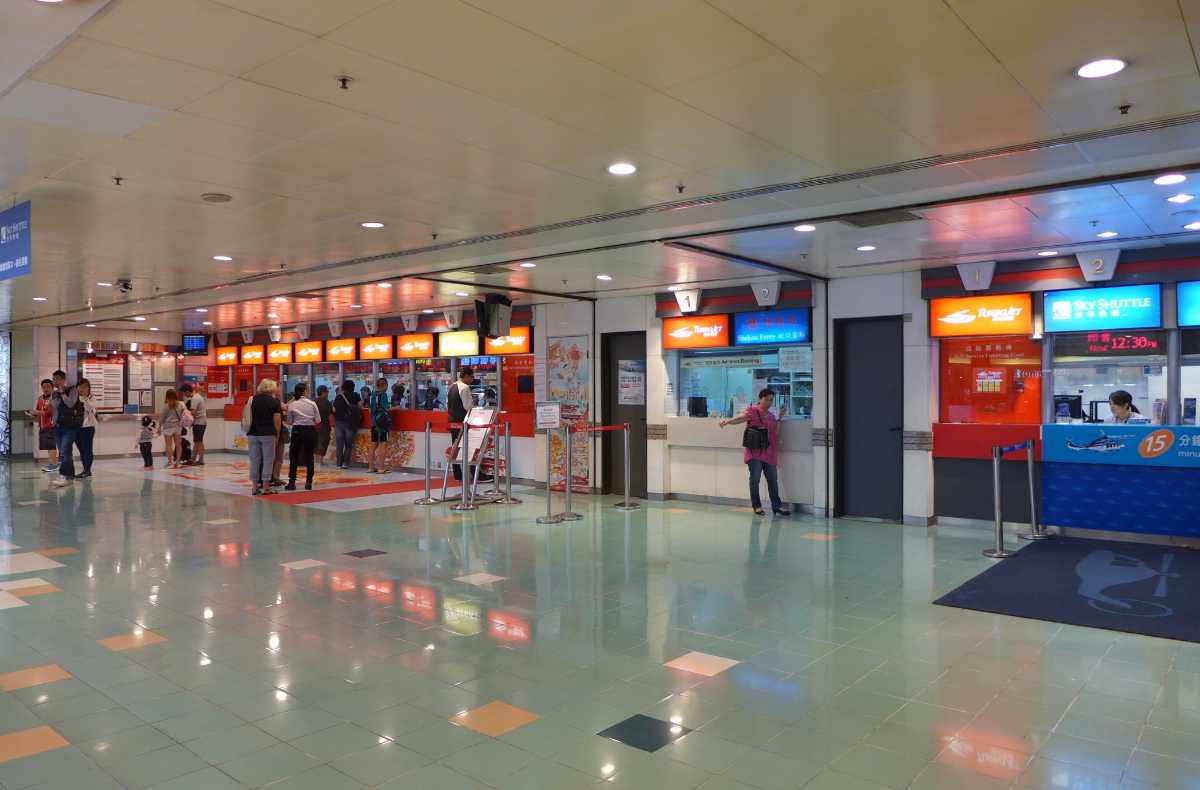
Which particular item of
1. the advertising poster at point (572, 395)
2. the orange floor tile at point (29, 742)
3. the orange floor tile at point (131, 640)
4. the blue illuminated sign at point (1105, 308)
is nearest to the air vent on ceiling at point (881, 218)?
the blue illuminated sign at point (1105, 308)

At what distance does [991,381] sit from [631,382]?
450 centimetres

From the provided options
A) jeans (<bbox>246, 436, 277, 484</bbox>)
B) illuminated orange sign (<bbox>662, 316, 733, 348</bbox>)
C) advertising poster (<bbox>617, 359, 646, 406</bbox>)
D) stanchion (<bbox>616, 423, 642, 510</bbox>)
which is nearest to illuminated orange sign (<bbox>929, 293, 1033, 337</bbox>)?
illuminated orange sign (<bbox>662, 316, 733, 348</bbox>)

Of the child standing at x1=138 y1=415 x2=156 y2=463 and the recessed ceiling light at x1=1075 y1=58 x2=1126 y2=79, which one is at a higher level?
the recessed ceiling light at x1=1075 y1=58 x2=1126 y2=79

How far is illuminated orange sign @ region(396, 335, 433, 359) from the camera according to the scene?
538 inches

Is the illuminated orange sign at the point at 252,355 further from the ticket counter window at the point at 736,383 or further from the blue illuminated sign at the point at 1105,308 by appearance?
the blue illuminated sign at the point at 1105,308

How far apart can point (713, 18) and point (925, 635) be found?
3.63 meters

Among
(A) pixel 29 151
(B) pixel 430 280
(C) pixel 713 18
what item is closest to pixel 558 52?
(C) pixel 713 18

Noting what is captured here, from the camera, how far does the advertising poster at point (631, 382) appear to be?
11.0m

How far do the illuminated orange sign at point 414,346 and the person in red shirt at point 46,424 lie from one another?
17.7 feet

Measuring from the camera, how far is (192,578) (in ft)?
20.1

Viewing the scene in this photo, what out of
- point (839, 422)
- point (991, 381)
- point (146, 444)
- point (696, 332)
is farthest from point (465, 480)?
point (146, 444)

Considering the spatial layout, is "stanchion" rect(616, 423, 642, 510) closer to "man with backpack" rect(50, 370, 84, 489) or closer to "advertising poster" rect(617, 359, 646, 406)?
"advertising poster" rect(617, 359, 646, 406)

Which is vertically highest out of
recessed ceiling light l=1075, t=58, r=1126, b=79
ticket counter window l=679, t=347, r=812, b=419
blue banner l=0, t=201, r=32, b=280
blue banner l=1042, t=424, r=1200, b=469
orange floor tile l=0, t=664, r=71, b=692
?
recessed ceiling light l=1075, t=58, r=1126, b=79

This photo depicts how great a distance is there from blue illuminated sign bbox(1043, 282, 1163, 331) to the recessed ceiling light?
4.81m
